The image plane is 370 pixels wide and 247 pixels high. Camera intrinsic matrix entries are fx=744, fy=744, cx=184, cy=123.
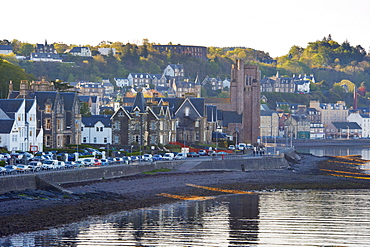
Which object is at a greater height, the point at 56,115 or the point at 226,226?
the point at 56,115

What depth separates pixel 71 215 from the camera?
46.7 m

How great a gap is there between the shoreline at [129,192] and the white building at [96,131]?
21211mm

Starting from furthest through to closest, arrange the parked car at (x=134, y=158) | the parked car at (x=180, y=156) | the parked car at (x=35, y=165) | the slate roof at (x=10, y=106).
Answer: the parked car at (x=180, y=156)
the parked car at (x=134, y=158)
the slate roof at (x=10, y=106)
the parked car at (x=35, y=165)

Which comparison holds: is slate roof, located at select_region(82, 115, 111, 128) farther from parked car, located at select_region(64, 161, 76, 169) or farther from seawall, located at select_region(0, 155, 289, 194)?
parked car, located at select_region(64, 161, 76, 169)

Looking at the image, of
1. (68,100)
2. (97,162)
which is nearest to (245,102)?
(68,100)

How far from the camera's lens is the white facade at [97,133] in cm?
9744

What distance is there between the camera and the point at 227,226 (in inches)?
1816

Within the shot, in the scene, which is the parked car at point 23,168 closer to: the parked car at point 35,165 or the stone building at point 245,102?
the parked car at point 35,165

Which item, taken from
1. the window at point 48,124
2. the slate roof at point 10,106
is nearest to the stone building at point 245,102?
the window at point 48,124

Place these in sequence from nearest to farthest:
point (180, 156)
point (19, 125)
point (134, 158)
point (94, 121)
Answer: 1. point (19, 125)
2. point (134, 158)
3. point (180, 156)
4. point (94, 121)

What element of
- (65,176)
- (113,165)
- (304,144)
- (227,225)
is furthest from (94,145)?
(304,144)

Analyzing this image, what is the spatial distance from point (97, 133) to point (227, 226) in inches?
2114

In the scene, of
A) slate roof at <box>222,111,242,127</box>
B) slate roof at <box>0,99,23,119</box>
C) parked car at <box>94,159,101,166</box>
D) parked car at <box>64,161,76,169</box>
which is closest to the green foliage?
slate roof at <box>0,99,23,119</box>

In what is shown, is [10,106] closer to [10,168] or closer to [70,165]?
[70,165]
